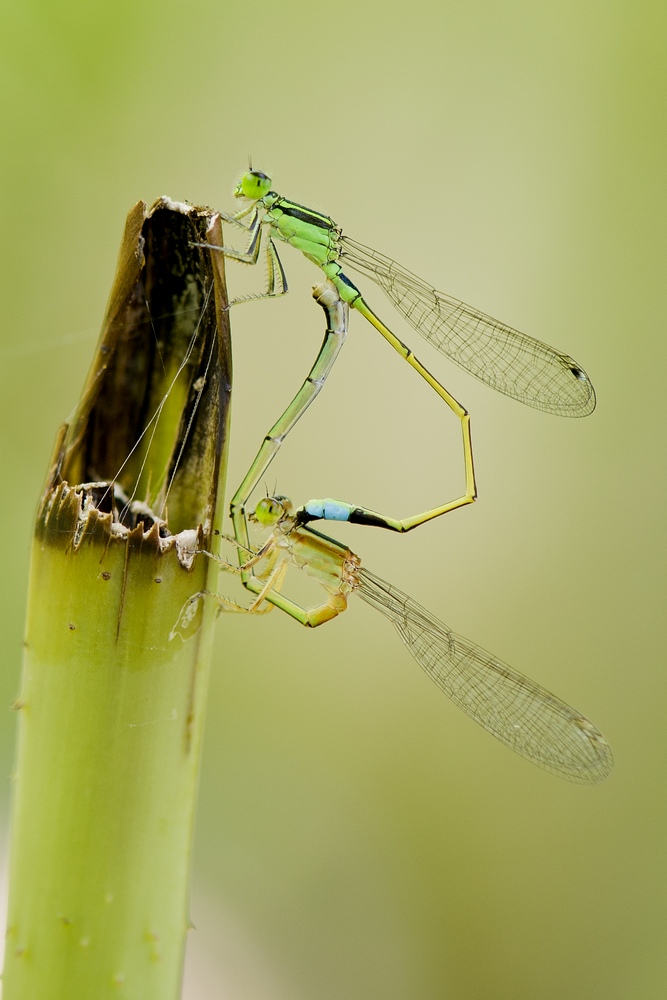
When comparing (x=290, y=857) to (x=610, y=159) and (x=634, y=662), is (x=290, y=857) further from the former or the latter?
(x=610, y=159)

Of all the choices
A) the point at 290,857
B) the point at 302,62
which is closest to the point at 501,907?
the point at 290,857

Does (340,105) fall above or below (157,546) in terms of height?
above

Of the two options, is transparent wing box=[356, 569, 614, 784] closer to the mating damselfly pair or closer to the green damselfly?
the mating damselfly pair

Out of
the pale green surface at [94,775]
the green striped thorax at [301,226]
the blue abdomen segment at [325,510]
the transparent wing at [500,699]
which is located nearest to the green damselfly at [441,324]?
the green striped thorax at [301,226]

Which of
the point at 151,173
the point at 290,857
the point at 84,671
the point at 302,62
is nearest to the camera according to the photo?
the point at 84,671

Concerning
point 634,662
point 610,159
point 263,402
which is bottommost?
point 634,662

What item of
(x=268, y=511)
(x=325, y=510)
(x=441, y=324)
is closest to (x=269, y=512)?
(x=268, y=511)

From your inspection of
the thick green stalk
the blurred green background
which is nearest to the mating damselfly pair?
the blurred green background

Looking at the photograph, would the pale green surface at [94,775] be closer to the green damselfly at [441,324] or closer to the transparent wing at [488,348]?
the green damselfly at [441,324]

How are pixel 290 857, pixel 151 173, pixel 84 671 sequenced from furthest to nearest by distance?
pixel 290 857
pixel 151 173
pixel 84 671
